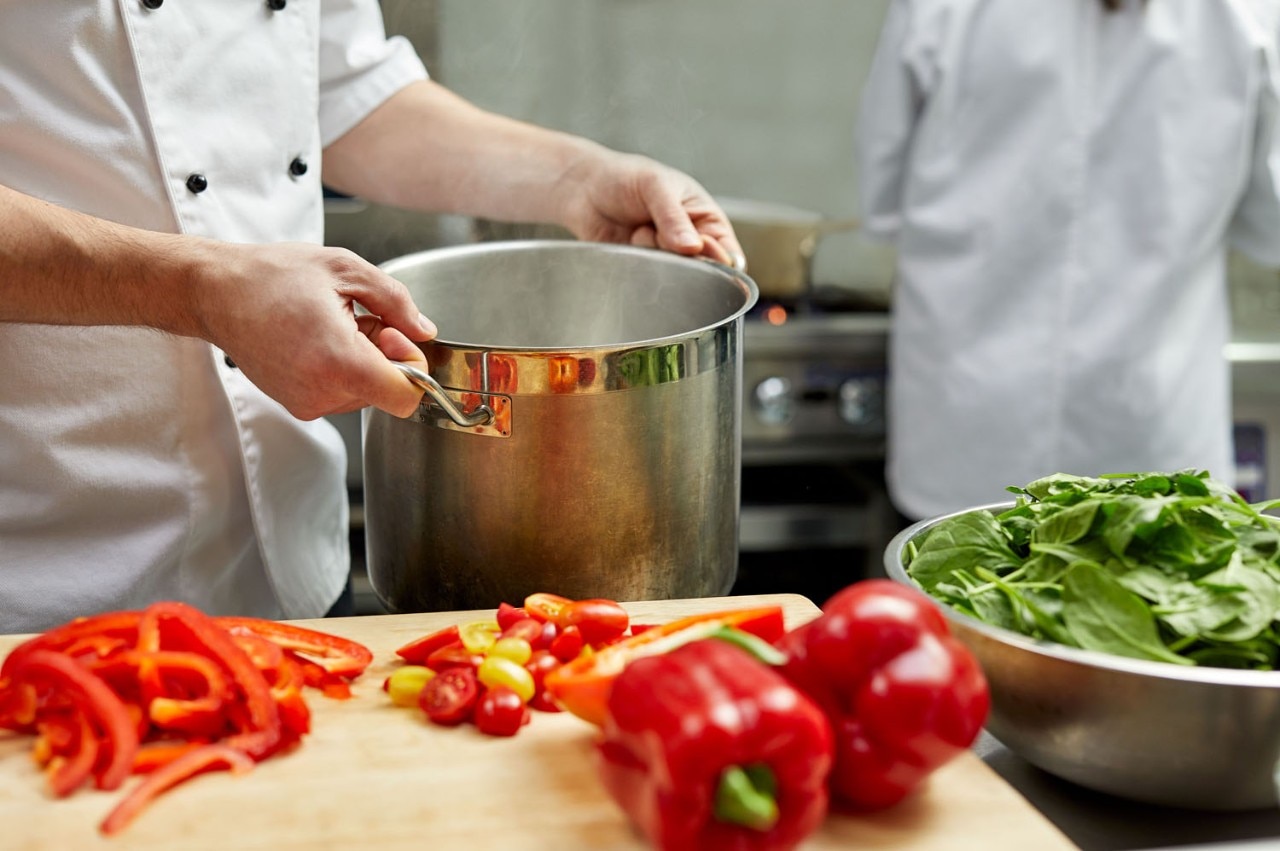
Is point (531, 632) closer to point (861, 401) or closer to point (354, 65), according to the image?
point (354, 65)

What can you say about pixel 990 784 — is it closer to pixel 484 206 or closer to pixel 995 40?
pixel 484 206

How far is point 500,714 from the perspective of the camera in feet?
2.22

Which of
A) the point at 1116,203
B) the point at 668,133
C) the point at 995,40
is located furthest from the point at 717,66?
the point at 1116,203

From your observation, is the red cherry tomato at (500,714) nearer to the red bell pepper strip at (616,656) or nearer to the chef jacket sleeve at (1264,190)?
the red bell pepper strip at (616,656)

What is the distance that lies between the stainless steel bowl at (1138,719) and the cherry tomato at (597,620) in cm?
20

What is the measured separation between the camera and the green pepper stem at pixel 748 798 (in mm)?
512

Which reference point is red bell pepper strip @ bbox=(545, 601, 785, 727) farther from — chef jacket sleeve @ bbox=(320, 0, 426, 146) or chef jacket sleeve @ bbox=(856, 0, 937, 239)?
chef jacket sleeve @ bbox=(856, 0, 937, 239)

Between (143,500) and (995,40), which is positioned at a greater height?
(995,40)

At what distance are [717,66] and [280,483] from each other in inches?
50.1

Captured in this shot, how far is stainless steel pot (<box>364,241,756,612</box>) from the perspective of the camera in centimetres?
75

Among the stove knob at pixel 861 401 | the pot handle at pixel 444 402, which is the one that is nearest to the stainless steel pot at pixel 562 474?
the pot handle at pixel 444 402

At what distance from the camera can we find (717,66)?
2.03 m

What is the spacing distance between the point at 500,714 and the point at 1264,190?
1483 mm

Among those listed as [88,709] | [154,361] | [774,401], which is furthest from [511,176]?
[774,401]
